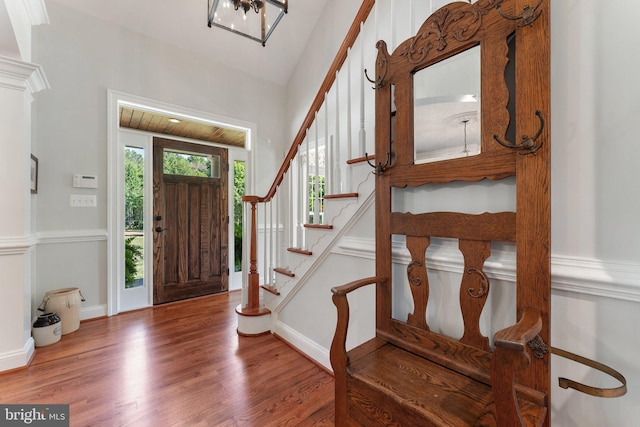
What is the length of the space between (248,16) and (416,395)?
107 inches

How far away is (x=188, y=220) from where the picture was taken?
3.53 meters

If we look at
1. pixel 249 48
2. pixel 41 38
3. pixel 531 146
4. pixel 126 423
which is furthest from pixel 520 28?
pixel 41 38

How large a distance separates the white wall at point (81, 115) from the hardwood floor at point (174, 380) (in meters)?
0.67

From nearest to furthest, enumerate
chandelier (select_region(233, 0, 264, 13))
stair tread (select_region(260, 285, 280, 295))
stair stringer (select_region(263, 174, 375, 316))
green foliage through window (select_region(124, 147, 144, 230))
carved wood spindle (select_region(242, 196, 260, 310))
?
stair stringer (select_region(263, 174, 375, 316)) → chandelier (select_region(233, 0, 264, 13)) → stair tread (select_region(260, 285, 280, 295)) → carved wood spindle (select_region(242, 196, 260, 310)) → green foliage through window (select_region(124, 147, 144, 230))

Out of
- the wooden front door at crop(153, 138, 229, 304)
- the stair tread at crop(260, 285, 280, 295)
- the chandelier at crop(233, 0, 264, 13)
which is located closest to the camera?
the chandelier at crop(233, 0, 264, 13)

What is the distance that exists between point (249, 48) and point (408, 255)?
11.6 ft

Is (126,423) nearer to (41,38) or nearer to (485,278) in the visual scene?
(485,278)

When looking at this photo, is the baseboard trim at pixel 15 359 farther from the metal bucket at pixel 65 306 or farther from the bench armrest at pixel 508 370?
the bench armrest at pixel 508 370

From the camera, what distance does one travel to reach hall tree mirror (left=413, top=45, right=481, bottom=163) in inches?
43.1

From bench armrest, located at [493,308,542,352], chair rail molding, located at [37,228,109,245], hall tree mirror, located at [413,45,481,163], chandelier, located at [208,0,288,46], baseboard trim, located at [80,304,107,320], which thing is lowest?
baseboard trim, located at [80,304,107,320]

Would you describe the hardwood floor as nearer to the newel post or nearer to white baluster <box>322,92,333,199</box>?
the newel post

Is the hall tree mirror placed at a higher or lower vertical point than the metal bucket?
higher

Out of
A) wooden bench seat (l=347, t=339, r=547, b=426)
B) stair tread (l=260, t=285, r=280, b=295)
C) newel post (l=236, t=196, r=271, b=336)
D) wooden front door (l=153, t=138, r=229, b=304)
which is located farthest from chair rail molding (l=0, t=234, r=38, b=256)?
wooden bench seat (l=347, t=339, r=547, b=426)

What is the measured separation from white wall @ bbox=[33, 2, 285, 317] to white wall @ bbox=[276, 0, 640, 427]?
3.50 meters
